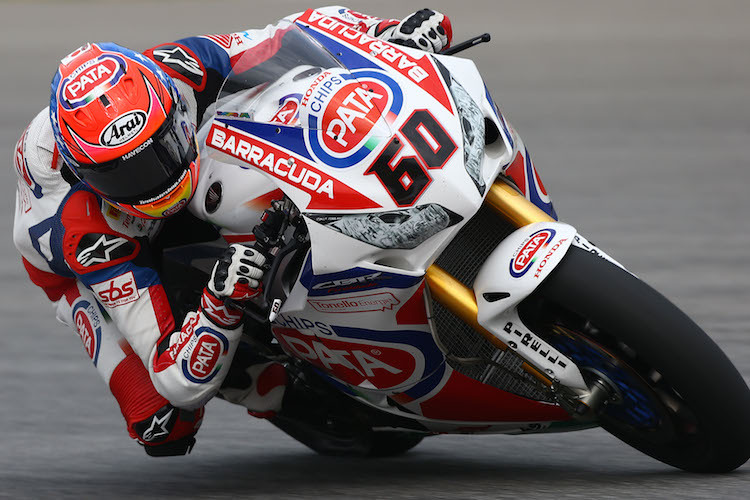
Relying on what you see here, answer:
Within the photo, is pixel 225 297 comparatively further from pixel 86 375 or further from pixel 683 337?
pixel 86 375

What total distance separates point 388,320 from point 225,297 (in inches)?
17.7

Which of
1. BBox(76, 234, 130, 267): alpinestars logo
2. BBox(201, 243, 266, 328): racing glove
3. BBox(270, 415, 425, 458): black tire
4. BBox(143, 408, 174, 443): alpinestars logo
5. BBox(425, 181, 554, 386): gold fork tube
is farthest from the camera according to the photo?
BBox(270, 415, 425, 458): black tire

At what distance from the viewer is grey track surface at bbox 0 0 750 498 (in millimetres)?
4223

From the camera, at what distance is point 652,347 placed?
10.1 feet

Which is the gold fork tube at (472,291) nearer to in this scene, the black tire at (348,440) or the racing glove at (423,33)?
the racing glove at (423,33)

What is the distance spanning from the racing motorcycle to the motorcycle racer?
0.15 meters

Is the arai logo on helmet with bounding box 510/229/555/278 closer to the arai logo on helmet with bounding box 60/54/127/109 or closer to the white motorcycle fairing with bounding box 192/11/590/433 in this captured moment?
the white motorcycle fairing with bounding box 192/11/590/433

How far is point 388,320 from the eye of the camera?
3439 mm

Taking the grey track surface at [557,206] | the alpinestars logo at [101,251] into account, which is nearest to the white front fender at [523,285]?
the grey track surface at [557,206]

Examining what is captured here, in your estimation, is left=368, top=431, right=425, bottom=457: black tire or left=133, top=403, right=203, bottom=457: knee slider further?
left=368, top=431, right=425, bottom=457: black tire

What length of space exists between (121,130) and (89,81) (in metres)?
0.20

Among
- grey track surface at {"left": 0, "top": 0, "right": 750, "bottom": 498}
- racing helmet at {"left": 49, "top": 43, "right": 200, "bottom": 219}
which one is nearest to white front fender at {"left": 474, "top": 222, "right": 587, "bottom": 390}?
grey track surface at {"left": 0, "top": 0, "right": 750, "bottom": 498}

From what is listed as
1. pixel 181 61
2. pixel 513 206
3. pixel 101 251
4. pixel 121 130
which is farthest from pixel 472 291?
pixel 181 61

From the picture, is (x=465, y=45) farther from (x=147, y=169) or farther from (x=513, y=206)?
(x=147, y=169)
